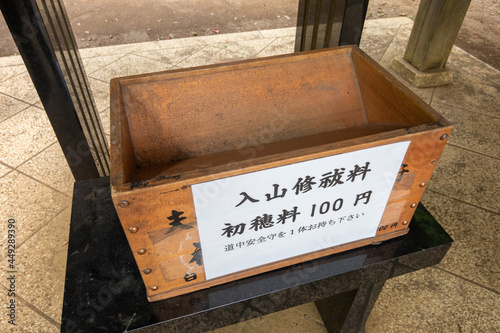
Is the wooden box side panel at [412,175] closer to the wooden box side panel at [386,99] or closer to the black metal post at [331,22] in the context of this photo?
the wooden box side panel at [386,99]

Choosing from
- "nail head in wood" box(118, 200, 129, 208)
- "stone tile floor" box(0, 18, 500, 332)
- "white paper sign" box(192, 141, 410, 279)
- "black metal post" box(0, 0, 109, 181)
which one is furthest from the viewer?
"stone tile floor" box(0, 18, 500, 332)

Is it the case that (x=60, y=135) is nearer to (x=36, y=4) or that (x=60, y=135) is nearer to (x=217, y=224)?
(x=36, y=4)

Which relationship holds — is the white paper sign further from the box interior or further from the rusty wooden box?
the box interior

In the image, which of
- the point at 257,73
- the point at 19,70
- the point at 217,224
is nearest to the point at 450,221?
the point at 257,73

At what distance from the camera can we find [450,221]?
2.71 m

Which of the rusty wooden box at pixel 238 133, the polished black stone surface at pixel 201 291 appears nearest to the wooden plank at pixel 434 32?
the rusty wooden box at pixel 238 133

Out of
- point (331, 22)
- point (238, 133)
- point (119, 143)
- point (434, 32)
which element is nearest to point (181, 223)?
point (119, 143)

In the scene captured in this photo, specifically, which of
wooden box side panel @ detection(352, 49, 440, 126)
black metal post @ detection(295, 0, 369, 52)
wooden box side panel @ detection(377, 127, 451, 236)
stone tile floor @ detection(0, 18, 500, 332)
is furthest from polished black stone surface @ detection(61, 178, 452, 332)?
black metal post @ detection(295, 0, 369, 52)

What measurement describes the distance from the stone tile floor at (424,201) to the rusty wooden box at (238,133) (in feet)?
3.31

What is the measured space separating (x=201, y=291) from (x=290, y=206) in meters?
0.50

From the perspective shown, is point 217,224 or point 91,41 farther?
point 91,41

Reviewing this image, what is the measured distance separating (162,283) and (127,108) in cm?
76

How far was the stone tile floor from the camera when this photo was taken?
86.4 inches

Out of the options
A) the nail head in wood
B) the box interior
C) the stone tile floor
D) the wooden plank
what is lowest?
the stone tile floor
